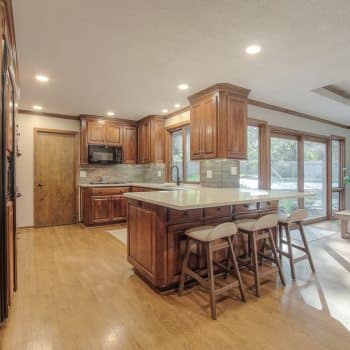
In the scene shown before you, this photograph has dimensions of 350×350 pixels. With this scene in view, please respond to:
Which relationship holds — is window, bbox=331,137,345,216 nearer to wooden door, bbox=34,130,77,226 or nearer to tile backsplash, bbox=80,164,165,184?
tile backsplash, bbox=80,164,165,184

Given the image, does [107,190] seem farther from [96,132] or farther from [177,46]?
[177,46]

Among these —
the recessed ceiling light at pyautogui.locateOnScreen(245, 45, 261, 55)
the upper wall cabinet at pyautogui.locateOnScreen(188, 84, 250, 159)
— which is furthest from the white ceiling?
the upper wall cabinet at pyautogui.locateOnScreen(188, 84, 250, 159)

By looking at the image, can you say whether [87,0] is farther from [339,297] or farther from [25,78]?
[339,297]

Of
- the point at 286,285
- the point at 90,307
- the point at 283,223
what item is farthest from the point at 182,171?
the point at 90,307

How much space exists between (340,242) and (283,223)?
209 cm

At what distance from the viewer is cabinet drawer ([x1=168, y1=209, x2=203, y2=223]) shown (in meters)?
2.26

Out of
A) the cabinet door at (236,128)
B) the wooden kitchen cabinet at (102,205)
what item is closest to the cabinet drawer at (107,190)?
the wooden kitchen cabinet at (102,205)

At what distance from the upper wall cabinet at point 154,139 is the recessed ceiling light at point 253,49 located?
10.0 feet

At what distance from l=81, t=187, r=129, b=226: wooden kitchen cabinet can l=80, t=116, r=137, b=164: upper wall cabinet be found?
0.79m

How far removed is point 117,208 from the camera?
17.1 feet

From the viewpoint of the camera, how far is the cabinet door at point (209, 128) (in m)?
3.49

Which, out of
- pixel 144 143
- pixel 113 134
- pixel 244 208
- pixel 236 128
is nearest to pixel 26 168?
pixel 113 134

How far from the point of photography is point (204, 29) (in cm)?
212

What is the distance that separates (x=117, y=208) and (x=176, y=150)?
1838mm
